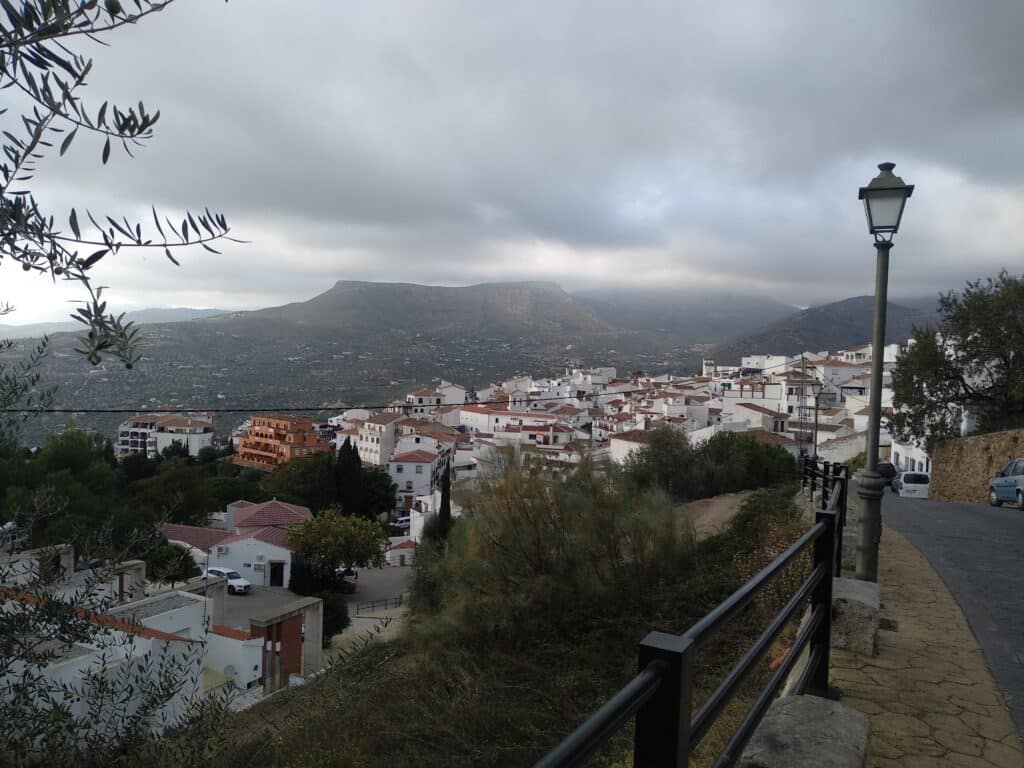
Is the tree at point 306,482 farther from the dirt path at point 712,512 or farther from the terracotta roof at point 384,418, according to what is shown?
the dirt path at point 712,512

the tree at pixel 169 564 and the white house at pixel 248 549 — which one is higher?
the tree at pixel 169 564

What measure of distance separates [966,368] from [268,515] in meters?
28.1

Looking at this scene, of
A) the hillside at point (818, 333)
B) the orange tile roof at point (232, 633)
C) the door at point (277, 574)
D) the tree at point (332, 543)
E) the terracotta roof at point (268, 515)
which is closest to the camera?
the orange tile roof at point (232, 633)

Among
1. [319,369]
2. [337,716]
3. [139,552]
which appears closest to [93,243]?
[139,552]

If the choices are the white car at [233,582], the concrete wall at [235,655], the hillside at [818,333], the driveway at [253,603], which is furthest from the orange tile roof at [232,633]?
the hillside at [818,333]

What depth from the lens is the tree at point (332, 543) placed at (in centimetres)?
2620

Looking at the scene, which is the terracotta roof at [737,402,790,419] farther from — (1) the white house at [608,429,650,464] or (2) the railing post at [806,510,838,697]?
(2) the railing post at [806,510,838,697]

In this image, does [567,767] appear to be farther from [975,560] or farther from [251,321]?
[251,321]

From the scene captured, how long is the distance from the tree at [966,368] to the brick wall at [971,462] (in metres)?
1.23

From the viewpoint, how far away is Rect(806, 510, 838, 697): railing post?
9.81 feet

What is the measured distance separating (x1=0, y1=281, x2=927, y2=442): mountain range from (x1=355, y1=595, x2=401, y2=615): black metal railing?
21.2 metres

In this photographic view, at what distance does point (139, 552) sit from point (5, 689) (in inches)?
30.9

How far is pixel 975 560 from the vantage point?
22.0 feet

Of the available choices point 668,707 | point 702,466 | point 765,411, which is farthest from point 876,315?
point 765,411
